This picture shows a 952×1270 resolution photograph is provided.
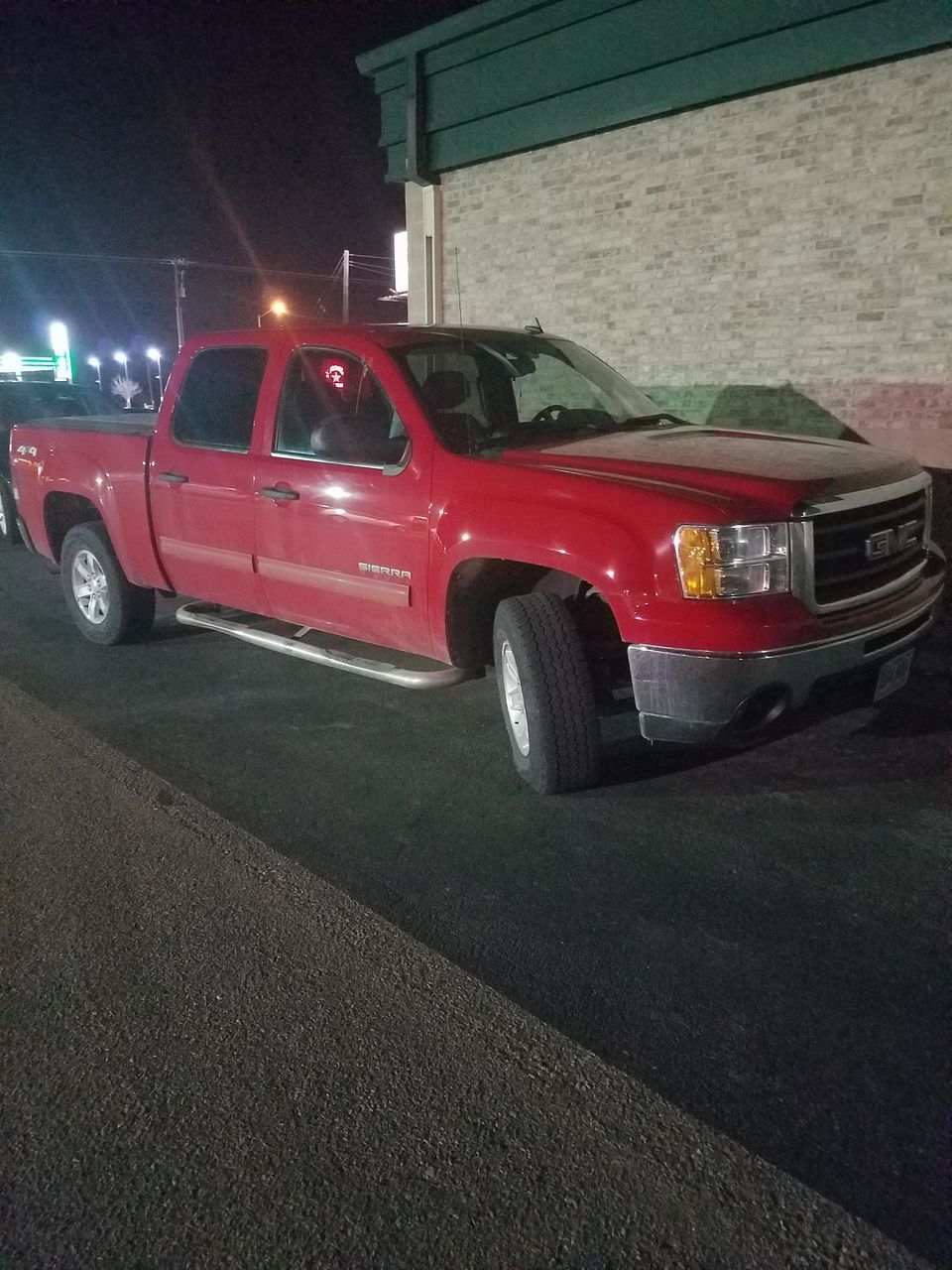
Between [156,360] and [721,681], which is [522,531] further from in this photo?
[156,360]

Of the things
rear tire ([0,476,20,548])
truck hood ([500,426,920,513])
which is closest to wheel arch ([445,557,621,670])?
truck hood ([500,426,920,513])

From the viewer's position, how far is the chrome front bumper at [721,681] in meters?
3.21

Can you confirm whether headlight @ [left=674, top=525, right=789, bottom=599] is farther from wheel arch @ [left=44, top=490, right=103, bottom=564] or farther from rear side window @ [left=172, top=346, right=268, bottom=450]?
wheel arch @ [left=44, top=490, right=103, bottom=564]

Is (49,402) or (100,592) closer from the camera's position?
(100,592)

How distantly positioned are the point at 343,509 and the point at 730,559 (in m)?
1.90

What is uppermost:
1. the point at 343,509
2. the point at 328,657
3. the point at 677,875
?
the point at 343,509

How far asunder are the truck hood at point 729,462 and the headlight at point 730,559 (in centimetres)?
12

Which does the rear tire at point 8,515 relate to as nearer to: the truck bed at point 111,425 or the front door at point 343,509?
the truck bed at point 111,425

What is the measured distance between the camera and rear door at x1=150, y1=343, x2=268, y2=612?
4.95 meters

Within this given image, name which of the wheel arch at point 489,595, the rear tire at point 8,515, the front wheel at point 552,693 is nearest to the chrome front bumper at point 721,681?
the front wheel at point 552,693

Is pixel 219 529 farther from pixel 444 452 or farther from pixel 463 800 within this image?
pixel 463 800

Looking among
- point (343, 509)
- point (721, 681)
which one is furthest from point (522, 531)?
point (343, 509)

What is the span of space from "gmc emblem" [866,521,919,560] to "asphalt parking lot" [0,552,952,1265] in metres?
0.98

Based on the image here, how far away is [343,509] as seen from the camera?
4.37 meters
